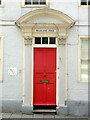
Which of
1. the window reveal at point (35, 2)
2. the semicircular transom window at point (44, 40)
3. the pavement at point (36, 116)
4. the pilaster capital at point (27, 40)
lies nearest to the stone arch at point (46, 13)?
the window reveal at point (35, 2)

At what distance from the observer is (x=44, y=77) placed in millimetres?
7594

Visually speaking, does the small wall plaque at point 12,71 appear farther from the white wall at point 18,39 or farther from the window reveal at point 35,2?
the window reveal at point 35,2

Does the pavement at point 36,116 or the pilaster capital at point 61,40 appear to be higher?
the pilaster capital at point 61,40

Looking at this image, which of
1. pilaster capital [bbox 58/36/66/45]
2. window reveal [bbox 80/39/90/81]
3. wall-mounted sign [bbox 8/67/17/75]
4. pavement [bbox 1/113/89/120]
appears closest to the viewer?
pavement [bbox 1/113/89/120]

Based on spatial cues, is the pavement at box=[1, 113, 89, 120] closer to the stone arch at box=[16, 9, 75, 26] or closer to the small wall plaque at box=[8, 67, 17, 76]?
the small wall plaque at box=[8, 67, 17, 76]

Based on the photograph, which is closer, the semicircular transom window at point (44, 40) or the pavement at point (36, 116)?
the pavement at point (36, 116)

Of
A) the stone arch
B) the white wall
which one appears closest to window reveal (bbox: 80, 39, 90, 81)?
the white wall

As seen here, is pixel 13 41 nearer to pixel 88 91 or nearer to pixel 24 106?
pixel 24 106

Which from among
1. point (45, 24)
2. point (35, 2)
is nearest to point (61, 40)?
point (45, 24)

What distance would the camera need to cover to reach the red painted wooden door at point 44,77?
7.57 m

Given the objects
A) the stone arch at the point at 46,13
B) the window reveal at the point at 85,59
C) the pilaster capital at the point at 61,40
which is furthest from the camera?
the window reveal at the point at 85,59

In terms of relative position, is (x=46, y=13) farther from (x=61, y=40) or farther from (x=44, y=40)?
(x=61, y=40)

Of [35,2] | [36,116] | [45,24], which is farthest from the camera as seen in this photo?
[35,2]

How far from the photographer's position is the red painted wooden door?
24.8 ft
